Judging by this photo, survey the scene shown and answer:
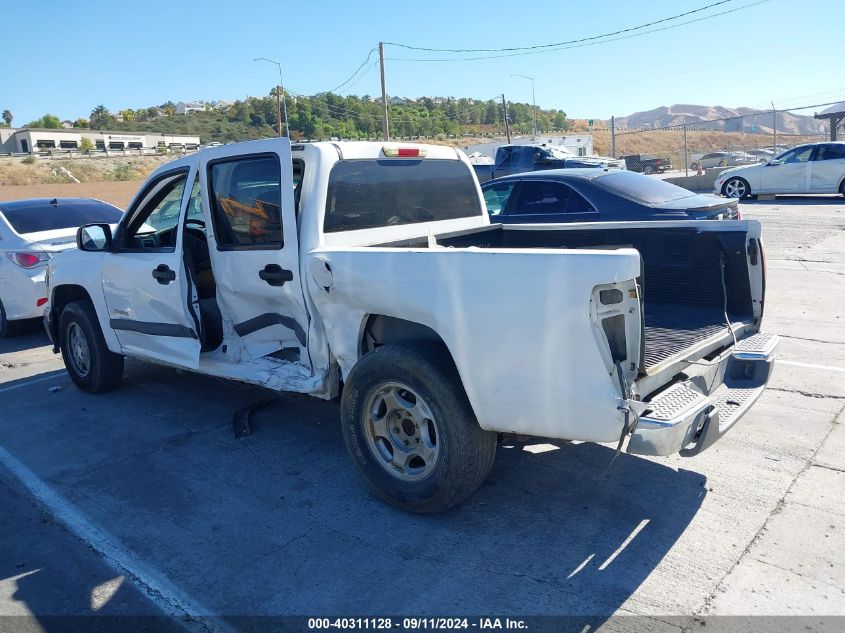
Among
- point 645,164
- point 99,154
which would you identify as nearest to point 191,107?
point 99,154

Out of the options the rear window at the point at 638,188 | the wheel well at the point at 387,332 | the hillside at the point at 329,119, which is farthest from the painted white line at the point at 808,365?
the hillside at the point at 329,119

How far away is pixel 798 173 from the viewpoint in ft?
66.1

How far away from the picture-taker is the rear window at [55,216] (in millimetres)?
9195

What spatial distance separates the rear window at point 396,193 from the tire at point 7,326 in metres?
6.49

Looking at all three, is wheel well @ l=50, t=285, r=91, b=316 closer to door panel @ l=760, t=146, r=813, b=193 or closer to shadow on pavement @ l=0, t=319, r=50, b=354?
shadow on pavement @ l=0, t=319, r=50, b=354

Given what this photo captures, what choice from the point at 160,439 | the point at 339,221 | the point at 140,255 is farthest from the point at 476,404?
the point at 140,255

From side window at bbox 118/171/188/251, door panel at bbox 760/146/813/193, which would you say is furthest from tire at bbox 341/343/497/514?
door panel at bbox 760/146/813/193

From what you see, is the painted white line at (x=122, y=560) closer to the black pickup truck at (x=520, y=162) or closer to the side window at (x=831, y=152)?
the black pickup truck at (x=520, y=162)

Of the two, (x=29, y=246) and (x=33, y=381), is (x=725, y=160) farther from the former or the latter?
(x=33, y=381)

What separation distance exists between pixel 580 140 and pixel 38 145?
252ft

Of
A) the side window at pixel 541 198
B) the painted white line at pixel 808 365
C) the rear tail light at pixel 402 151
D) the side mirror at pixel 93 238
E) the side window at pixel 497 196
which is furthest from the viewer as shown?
the side window at pixel 497 196

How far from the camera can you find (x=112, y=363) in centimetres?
656

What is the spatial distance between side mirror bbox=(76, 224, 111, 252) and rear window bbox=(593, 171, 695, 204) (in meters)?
5.63

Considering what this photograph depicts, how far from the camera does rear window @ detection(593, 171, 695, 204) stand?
887 cm
